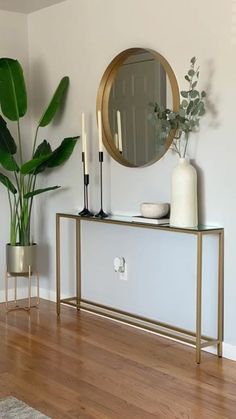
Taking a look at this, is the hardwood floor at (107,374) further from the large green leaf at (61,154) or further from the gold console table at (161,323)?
the large green leaf at (61,154)

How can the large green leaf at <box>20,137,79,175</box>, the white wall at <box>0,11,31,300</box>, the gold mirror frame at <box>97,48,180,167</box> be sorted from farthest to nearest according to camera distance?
1. the white wall at <box>0,11,31,300</box>
2. the large green leaf at <box>20,137,79,175</box>
3. the gold mirror frame at <box>97,48,180,167</box>

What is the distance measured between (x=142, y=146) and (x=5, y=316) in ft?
5.08

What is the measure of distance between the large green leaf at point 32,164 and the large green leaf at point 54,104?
0.30 metres

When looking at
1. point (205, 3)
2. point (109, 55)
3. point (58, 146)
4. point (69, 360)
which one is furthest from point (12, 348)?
point (205, 3)

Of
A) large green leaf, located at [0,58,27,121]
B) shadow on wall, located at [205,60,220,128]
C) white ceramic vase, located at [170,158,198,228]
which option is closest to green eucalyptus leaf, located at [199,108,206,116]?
shadow on wall, located at [205,60,220,128]

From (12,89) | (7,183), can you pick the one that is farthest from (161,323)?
(12,89)

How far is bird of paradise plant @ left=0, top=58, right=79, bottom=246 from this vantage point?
4141 millimetres

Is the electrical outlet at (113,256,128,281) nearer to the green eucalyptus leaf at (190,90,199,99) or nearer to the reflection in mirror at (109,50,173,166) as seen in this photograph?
the reflection in mirror at (109,50,173,166)

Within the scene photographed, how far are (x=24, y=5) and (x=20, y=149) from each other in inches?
40.7

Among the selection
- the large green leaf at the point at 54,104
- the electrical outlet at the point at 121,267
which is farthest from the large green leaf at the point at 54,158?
the electrical outlet at the point at 121,267

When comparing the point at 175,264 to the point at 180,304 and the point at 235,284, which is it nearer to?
the point at 180,304

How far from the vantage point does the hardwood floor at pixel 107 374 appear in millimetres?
2617

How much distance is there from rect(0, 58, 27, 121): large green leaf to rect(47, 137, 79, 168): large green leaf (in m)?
0.37

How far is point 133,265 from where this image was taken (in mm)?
3887
